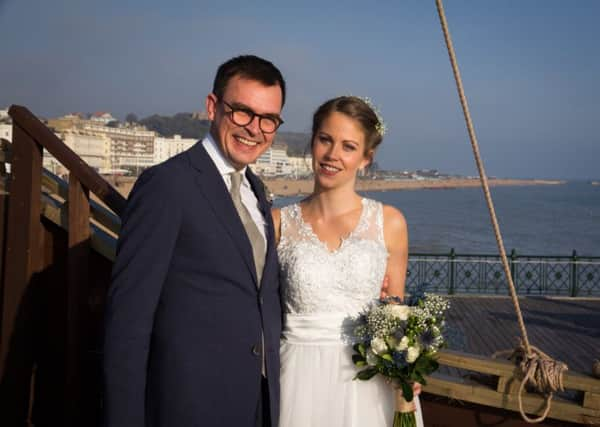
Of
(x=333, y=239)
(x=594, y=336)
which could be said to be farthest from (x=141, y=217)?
(x=594, y=336)

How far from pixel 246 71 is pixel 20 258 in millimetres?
1902

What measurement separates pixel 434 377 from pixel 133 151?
14579 cm

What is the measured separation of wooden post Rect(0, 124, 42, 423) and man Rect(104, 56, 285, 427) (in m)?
1.39

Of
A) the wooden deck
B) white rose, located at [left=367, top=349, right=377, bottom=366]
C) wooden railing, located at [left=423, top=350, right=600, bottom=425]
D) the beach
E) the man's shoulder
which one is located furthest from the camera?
the beach

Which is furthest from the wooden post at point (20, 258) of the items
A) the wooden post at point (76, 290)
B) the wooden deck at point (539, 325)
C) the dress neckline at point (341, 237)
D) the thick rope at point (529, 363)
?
the wooden deck at point (539, 325)

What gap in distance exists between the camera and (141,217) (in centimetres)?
203

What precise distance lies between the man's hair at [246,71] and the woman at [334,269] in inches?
31.0

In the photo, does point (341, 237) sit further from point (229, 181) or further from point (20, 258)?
point (20, 258)

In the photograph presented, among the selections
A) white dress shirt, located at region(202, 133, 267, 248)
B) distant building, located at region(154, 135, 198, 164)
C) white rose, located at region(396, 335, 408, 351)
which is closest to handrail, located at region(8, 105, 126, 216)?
white dress shirt, located at region(202, 133, 267, 248)

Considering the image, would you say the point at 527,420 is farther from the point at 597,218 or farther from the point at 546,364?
the point at 597,218

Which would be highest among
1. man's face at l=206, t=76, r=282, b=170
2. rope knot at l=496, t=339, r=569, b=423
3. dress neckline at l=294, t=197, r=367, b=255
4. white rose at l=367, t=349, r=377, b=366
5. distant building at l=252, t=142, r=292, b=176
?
distant building at l=252, t=142, r=292, b=176

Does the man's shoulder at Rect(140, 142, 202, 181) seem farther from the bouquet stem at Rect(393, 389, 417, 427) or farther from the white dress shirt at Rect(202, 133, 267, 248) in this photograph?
the bouquet stem at Rect(393, 389, 417, 427)

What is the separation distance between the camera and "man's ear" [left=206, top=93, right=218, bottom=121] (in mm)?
2393

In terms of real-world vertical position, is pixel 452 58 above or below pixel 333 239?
above
